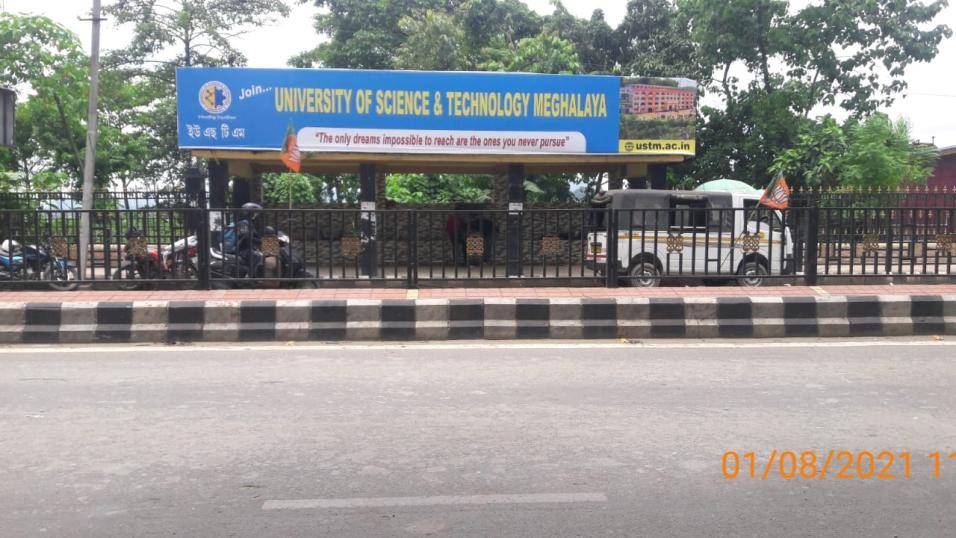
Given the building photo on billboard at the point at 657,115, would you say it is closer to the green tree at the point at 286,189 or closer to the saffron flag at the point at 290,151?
the saffron flag at the point at 290,151

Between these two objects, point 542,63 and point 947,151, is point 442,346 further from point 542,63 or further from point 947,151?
point 947,151

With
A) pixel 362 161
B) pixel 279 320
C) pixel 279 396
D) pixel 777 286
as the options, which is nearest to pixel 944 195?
pixel 777 286

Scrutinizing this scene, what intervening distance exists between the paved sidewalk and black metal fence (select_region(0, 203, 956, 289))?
15 cm

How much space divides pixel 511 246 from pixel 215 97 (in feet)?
24.4

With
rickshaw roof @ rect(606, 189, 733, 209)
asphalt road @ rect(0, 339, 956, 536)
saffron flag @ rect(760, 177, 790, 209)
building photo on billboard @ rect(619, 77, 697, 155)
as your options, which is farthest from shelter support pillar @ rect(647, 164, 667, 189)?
asphalt road @ rect(0, 339, 956, 536)

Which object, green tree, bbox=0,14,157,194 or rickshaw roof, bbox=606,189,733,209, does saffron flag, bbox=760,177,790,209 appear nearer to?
rickshaw roof, bbox=606,189,733,209

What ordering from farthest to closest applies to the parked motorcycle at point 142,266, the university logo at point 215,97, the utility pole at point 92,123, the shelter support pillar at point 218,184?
the shelter support pillar at point 218,184, the utility pole at point 92,123, the university logo at point 215,97, the parked motorcycle at point 142,266

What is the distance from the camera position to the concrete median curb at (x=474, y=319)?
26.6 feet

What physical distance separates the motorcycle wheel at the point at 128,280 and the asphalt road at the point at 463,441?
1.96m

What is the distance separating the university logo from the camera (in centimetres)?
1446

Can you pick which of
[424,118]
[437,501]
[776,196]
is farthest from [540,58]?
[437,501]

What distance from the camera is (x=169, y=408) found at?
5.41 meters

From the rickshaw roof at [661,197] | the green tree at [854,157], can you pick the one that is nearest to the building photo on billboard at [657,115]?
the rickshaw roof at [661,197]

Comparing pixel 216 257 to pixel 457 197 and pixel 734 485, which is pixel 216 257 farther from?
pixel 457 197
